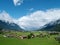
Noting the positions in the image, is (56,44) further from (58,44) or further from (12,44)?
(12,44)

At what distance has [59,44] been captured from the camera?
330 feet

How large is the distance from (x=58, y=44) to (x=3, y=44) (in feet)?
111

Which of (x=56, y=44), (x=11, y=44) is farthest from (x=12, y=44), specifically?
(x=56, y=44)

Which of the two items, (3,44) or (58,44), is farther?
(58,44)

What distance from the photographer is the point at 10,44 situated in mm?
88438

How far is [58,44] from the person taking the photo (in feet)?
331

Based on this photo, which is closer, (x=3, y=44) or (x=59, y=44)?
(x=3, y=44)

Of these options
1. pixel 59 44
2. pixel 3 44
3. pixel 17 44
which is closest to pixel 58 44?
pixel 59 44

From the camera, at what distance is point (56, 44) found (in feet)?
329

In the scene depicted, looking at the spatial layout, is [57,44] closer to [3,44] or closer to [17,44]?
[17,44]

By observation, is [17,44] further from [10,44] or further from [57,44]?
[57,44]

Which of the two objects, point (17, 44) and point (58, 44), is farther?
point (58, 44)

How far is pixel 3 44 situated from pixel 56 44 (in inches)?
1282

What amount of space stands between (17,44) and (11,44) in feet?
10.5
